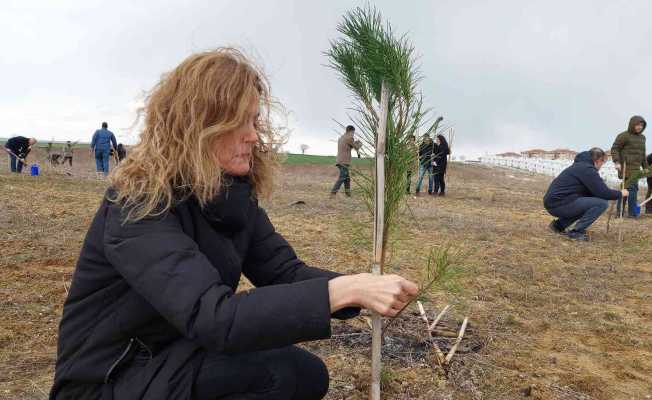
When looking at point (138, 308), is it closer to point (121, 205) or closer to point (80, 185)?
point (121, 205)

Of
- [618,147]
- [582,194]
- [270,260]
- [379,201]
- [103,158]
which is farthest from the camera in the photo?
[103,158]

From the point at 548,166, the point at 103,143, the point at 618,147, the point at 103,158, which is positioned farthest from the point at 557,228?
the point at 548,166

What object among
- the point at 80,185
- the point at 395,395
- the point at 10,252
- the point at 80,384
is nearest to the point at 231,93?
the point at 80,384

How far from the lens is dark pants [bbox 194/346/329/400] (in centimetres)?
159

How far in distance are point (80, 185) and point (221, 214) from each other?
1164cm

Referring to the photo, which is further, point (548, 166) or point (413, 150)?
point (548, 166)

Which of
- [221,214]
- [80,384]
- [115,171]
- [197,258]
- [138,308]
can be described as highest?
[115,171]

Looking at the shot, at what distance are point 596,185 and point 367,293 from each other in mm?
6257

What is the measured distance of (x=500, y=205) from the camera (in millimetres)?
11234

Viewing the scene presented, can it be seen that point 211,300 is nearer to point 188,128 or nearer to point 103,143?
point 188,128

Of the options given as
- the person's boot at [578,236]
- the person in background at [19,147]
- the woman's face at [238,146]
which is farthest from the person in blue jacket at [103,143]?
the woman's face at [238,146]

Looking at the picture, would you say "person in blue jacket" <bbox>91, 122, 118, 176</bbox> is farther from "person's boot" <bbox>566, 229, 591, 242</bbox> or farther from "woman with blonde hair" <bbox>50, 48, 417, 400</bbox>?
"woman with blonde hair" <bbox>50, 48, 417, 400</bbox>

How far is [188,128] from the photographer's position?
1521 millimetres

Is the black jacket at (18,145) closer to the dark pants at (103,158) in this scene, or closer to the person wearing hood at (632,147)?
the dark pants at (103,158)
